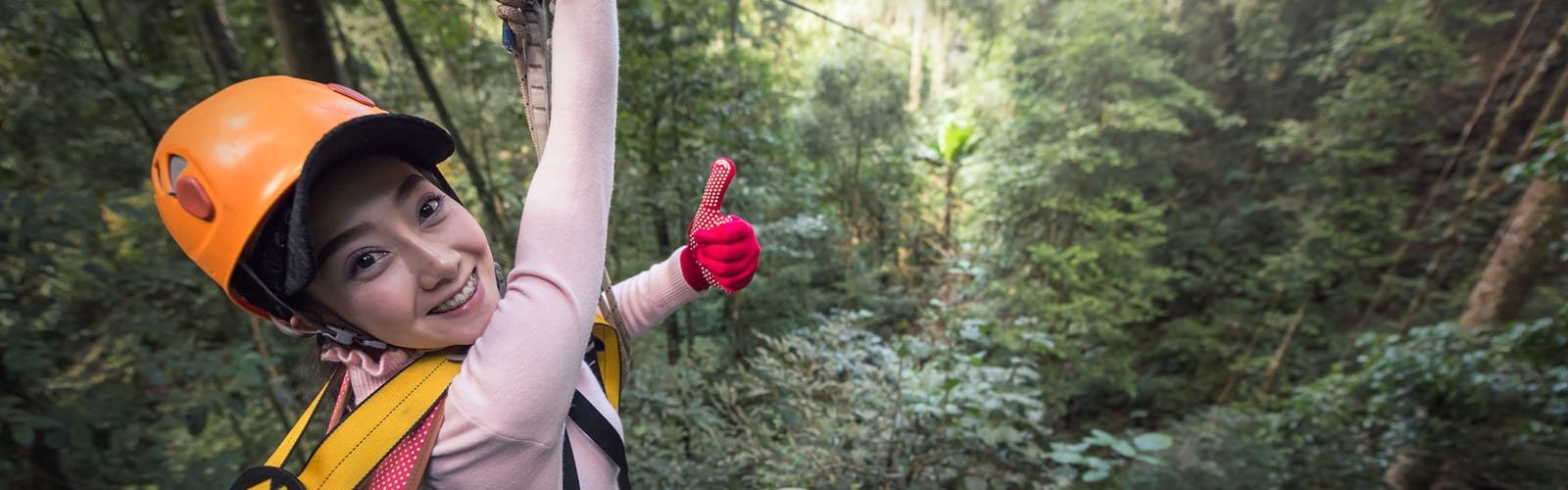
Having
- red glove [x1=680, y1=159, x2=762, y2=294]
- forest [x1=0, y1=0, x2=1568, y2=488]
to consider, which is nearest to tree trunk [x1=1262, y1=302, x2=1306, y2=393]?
forest [x1=0, y1=0, x2=1568, y2=488]

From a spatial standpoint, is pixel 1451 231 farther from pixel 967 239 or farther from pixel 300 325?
pixel 300 325

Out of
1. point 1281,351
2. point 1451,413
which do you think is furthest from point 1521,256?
point 1281,351

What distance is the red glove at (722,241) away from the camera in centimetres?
82

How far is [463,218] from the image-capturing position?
669mm

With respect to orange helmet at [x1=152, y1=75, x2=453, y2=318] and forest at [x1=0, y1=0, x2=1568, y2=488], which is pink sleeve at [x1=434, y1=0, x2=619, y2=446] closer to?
orange helmet at [x1=152, y1=75, x2=453, y2=318]

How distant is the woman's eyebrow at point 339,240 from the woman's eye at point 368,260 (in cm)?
2

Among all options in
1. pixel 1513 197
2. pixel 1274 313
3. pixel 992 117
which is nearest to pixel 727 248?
pixel 992 117

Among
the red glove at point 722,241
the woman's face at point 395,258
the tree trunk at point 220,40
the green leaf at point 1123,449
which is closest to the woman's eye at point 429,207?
the woman's face at point 395,258

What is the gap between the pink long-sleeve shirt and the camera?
582mm

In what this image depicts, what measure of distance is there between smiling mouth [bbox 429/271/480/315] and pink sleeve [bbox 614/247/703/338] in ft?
0.87

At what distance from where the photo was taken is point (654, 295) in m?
0.91

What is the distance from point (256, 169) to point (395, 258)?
0.14 metres

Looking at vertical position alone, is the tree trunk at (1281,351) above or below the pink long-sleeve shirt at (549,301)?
below

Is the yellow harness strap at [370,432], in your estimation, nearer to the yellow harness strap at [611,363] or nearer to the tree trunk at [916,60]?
the yellow harness strap at [611,363]
